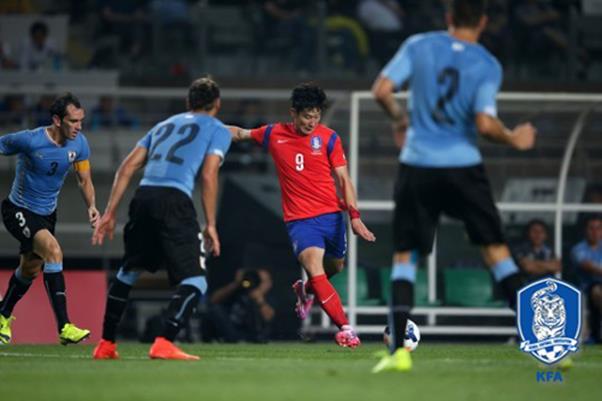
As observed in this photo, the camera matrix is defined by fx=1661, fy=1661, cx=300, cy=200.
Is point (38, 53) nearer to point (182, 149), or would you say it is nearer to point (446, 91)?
point (182, 149)

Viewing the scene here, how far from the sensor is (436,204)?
10367mm

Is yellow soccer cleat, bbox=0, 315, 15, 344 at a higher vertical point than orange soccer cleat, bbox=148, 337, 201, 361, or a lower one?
lower

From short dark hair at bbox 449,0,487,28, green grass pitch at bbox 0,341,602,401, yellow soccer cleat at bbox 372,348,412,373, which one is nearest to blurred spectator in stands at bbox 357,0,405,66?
green grass pitch at bbox 0,341,602,401

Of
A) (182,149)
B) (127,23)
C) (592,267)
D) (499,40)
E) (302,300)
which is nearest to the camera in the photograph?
(182,149)

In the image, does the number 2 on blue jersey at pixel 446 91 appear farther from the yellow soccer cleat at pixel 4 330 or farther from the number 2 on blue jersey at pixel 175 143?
the yellow soccer cleat at pixel 4 330

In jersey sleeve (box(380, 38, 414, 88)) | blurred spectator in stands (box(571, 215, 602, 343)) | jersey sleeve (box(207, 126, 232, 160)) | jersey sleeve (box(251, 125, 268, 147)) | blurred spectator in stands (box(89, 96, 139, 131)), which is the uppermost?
jersey sleeve (box(380, 38, 414, 88))

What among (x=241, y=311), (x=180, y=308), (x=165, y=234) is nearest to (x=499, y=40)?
(x=241, y=311)

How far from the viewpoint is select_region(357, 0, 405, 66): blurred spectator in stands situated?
85.6 feet

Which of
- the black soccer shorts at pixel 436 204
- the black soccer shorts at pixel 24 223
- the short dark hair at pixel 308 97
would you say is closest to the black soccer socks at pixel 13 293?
the black soccer shorts at pixel 24 223

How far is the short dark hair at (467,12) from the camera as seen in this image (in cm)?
1038

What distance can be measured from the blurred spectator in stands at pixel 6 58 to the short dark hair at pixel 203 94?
14.3 m

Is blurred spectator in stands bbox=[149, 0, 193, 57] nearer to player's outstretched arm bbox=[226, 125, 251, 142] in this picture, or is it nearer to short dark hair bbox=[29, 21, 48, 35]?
short dark hair bbox=[29, 21, 48, 35]

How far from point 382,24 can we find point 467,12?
1657 cm

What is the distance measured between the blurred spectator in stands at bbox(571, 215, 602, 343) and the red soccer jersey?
20.1 ft
